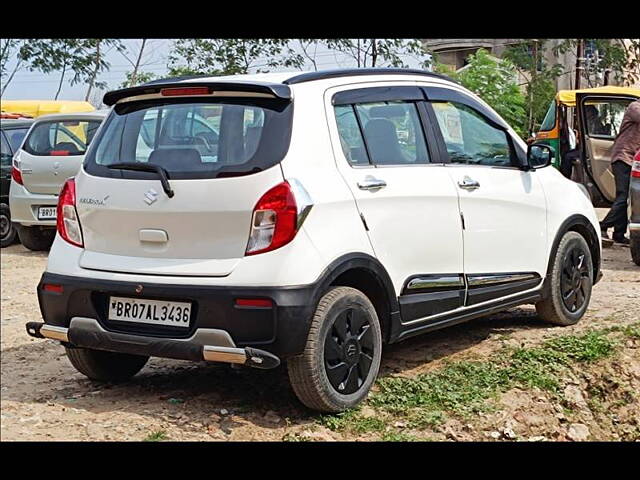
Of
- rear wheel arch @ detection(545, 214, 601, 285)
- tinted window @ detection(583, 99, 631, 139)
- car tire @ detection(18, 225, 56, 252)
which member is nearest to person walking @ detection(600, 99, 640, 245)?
tinted window @ detection(583, 99, 631, 139)

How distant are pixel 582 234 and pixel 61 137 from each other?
6901mm

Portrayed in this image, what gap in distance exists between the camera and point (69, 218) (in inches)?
193

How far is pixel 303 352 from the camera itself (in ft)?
14.6

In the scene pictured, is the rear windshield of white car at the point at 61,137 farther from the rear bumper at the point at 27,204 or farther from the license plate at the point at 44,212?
the license plate at the point at 44,212

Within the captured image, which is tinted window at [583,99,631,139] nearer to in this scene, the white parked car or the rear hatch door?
the white parked car

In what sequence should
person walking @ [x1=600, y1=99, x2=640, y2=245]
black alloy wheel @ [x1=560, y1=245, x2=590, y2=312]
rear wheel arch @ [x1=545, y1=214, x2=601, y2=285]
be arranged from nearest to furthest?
rear wheel arch @ [x1=545, y1=214, x2=601, y2=285] < black alloy wheel @ [x1=560, y1=245, x2=590, y2=312] < person walking @ [x1=600, y1=99, x2=640, y2=245]

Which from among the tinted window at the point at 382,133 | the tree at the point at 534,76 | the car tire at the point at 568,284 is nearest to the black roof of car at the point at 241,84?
the tinted window at the point at 382,133

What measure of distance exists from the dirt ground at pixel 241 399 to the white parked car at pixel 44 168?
14.2 ft

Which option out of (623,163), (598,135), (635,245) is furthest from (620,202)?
(635,245)

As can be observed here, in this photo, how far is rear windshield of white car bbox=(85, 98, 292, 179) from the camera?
452cm

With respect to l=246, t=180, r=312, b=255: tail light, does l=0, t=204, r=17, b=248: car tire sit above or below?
below

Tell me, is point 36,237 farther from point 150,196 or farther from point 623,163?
point 150,196

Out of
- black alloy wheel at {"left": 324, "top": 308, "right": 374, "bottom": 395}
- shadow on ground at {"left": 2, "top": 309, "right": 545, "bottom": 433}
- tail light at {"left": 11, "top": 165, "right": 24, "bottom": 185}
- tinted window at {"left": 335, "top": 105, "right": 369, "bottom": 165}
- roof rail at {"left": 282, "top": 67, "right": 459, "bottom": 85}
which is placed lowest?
shadow on ground at {"left": 2, "top": 309, "right": 545, "bottom": 433}

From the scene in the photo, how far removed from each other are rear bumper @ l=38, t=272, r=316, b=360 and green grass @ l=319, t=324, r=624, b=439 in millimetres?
638
